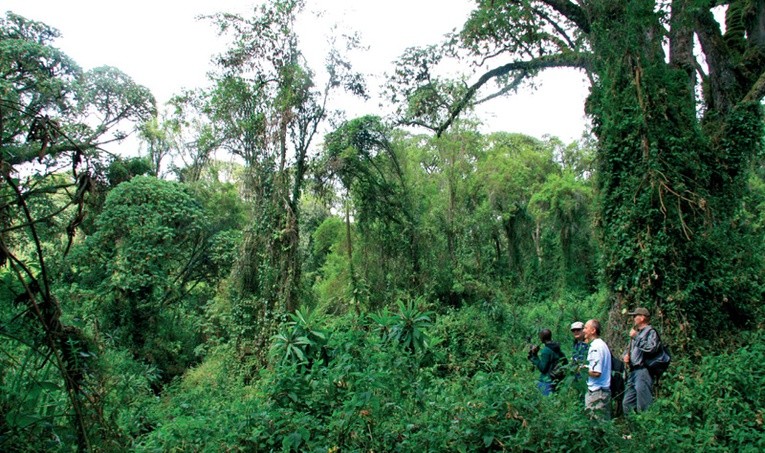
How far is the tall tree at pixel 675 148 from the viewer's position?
7668mm

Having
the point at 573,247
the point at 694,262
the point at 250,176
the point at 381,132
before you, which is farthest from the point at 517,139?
the point at 694,262

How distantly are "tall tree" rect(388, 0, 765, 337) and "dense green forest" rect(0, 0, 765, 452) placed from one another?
36mm

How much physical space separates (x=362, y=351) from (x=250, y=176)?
25.0 feet

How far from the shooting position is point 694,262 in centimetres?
771

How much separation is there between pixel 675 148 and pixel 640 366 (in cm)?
379

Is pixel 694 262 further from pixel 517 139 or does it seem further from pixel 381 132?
pixel 517 139

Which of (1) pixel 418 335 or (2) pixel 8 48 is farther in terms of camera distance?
(2) pixel 8 48

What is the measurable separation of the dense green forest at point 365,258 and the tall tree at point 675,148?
4 centimetres

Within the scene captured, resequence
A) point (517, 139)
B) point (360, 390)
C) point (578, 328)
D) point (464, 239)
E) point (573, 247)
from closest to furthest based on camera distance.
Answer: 1. point (360, 390)
2. point (578, 328)
3. point (464, 239)
4. point (573, 247)
5. point (517, 139)

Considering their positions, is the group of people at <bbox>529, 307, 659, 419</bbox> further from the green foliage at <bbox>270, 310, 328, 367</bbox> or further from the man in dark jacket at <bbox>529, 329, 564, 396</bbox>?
the green foliage at <bbox>270, 310, 328, 367</bbox>

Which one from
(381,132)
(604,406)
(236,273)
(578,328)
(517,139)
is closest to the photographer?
(604,406)

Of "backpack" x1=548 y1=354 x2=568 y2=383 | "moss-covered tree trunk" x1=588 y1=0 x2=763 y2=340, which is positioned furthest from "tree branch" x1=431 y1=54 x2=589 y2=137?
"backpack" x1=548 y1=354 x2=568 y2=383

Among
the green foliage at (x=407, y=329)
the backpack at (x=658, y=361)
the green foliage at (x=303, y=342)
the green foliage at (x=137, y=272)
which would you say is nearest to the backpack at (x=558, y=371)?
the backpack at (x=658, y=361)

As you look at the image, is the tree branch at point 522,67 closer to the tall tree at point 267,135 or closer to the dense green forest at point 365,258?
the dense green forest at point 365,258
